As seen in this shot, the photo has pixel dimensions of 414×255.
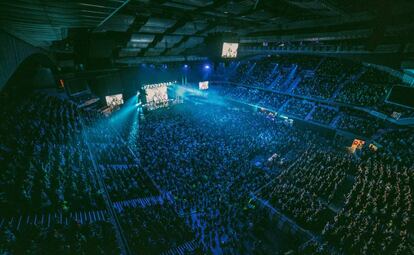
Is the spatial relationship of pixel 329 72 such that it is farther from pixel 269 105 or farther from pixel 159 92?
pixel 159 92

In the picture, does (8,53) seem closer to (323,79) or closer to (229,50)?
(229,50)

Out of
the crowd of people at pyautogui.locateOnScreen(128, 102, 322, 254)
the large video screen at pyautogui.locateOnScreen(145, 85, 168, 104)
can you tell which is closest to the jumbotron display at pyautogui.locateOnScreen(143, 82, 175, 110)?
the large video screen at pyautogui.locateOnScreen(145, 85, 168, 104)

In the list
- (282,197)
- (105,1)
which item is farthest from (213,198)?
(105,1)

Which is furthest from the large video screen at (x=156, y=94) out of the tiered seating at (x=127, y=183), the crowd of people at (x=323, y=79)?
the tiered seating at (x=127, y=183)

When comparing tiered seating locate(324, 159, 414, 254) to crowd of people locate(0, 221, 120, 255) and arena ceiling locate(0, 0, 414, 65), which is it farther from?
crowd of people locate(0, 221, 120, 255)

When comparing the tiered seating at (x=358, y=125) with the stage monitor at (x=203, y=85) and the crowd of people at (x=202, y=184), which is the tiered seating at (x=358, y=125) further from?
the stage monitor at (x=203, y=85)

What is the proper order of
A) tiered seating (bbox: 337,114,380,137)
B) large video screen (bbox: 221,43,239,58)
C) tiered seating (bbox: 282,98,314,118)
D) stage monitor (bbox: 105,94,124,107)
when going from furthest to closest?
1. tiered seating (bbox: 282,98,314,118)
2. stage monitor (bbox: 105,94,124,107)
3. tiered seating (bbox: 337,114,380,137)
4. large video screen (bbox: 221,43,239,58)

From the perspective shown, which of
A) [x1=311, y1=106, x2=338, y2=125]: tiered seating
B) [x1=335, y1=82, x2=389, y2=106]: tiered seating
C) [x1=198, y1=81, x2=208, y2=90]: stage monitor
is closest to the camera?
[x1=335, y1=82, x2=389, y2=106]: tiered seating
